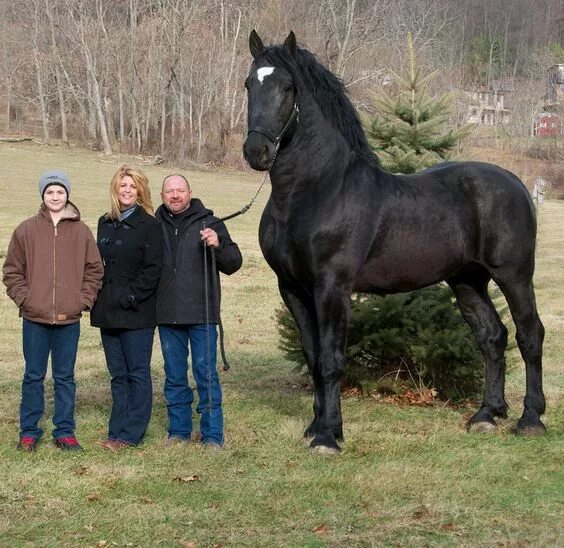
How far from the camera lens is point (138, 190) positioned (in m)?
5.93

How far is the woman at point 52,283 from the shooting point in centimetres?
558

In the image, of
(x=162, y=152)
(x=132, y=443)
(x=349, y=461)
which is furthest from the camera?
(x=162, y=152)

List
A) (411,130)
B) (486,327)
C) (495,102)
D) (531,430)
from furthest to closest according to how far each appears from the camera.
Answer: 1. (495,102)
2. (411,130)
3. (486,327)
4. (531,430)

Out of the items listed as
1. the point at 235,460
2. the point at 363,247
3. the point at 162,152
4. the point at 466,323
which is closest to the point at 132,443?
the point at 235,460

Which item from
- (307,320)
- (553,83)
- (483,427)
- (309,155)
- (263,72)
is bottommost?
(483,427)

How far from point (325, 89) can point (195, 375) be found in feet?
7.28

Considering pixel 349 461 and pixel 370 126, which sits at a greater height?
pixel 370 126

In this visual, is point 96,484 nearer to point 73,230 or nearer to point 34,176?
point 73,230

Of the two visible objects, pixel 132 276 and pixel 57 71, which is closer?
pixel 132 276

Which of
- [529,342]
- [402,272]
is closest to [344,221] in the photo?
[402,272]

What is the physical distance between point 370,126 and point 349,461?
3498 mm

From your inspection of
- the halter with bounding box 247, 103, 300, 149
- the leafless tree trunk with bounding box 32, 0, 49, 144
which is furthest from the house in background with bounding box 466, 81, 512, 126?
the halter with bounding box 247, 103, 300, 149

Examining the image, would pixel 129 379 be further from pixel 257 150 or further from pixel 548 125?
pixel 548 125

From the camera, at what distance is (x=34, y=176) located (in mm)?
33906
